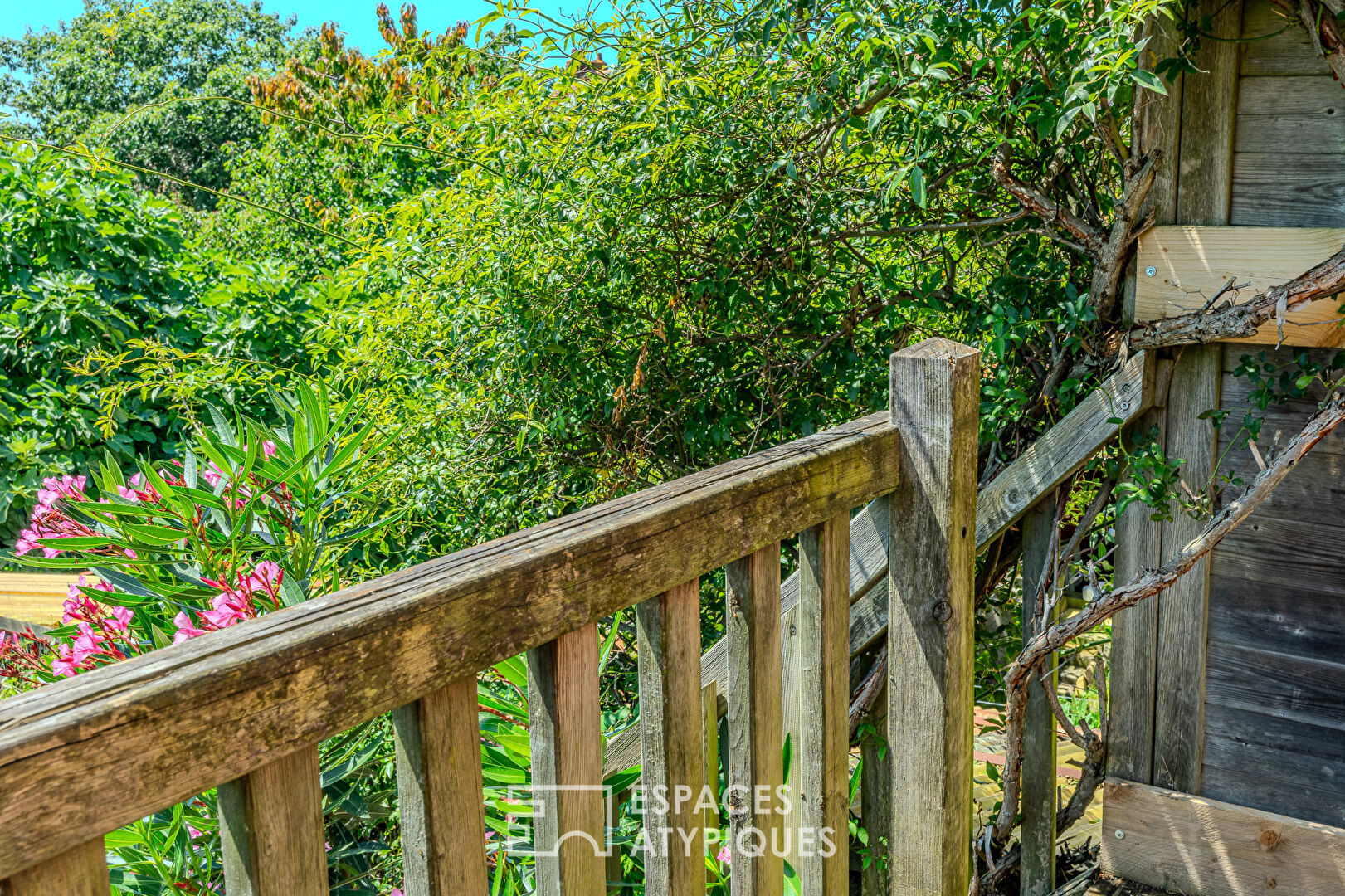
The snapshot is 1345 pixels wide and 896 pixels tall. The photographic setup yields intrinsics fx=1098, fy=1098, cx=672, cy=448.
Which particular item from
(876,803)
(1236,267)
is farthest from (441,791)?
(1236,267)

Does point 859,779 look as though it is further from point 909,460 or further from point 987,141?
point 987,141

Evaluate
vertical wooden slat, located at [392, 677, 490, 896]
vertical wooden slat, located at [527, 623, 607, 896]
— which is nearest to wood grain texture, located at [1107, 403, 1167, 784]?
vertical wooden slat, located at [527, 623, 607, 896]

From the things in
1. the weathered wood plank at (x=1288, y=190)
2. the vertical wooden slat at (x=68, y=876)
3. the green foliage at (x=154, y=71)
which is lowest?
the vertical wooden slat at (x=68, y=876)

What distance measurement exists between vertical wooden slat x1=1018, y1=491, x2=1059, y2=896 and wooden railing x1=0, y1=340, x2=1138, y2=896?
0.88m

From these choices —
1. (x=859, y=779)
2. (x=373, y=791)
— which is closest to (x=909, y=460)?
(x=859, y=779)

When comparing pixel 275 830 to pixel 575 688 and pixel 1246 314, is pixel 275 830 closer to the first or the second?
pixel 575 688

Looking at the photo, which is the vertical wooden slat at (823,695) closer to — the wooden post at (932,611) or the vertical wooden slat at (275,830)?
the wooden post at (932,611)

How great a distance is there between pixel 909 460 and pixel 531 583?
68 cm

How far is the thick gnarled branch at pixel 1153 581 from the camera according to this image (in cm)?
203

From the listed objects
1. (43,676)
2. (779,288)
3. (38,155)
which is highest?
(38,155)

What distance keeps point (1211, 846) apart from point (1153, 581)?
0.69 metres

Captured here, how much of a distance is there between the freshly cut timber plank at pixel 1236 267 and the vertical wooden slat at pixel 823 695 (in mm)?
1196

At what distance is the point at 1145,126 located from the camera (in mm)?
2174

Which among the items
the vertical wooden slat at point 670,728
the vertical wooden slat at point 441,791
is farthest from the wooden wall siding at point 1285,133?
the vertical wooden slat at point 441,791
